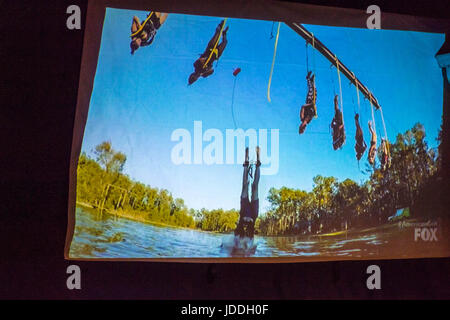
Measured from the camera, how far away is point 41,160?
1812 mm

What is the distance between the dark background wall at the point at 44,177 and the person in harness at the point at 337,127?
0.78 m

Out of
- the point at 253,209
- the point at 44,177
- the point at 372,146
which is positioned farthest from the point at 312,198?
the point at 44,177

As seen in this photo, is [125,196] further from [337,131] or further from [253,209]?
[337,131]

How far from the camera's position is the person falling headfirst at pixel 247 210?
6.05ft

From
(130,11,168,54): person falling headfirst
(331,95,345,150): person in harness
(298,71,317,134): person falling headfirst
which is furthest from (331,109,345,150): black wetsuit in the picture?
(130,11,168,54): person falling headfirst

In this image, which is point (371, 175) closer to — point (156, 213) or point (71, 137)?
point (156, 213)

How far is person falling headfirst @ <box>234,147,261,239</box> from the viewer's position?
1845 mm

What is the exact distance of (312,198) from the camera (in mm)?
1912

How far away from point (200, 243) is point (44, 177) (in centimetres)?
72

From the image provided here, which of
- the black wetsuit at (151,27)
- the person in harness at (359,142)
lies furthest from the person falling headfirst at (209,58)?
the person in harness at (359,142)

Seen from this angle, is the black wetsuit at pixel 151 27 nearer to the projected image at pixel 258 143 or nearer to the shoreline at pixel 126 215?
the projected image at pixel 258 143

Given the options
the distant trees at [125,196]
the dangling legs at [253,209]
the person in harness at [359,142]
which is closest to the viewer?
the distant trees at [125,196]
